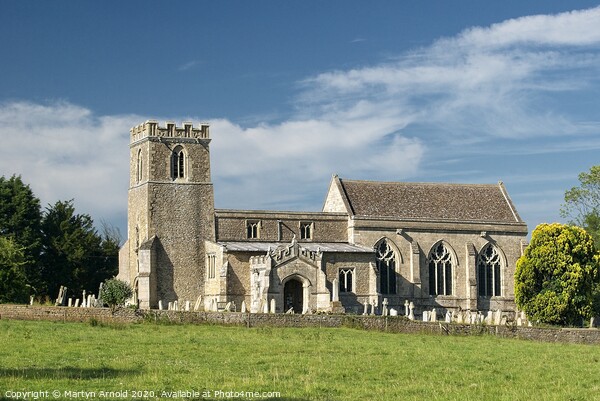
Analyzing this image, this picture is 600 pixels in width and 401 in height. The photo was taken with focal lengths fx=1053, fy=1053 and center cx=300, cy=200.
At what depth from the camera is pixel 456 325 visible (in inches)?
1735

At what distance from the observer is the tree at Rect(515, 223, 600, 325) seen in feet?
200

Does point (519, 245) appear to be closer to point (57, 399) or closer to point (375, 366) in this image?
point (375, 366)

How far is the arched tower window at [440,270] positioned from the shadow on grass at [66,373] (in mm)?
44621

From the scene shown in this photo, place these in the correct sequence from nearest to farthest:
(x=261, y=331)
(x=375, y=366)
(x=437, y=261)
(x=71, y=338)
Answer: (x=375, y=366), (x=71, y=338), (x=261, y=331), (x=437, y=261)

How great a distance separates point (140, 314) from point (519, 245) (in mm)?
34404

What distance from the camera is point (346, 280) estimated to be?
2499 inches

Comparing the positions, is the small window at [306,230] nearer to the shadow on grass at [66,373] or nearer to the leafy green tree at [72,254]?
the leafy green tree at [72,254]

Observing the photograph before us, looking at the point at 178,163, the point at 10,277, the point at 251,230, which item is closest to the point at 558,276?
the point at 251,230

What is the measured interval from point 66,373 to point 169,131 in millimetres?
42060

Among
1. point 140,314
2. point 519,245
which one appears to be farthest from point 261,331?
point 519,245

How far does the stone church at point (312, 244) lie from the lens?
6106 centimetres

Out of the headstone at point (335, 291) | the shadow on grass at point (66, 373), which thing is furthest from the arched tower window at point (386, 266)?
the shadow on grass at point (66, 373)

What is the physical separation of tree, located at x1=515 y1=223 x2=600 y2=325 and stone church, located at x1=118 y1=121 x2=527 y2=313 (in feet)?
21.0

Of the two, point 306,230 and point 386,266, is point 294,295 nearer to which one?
point 306,230
